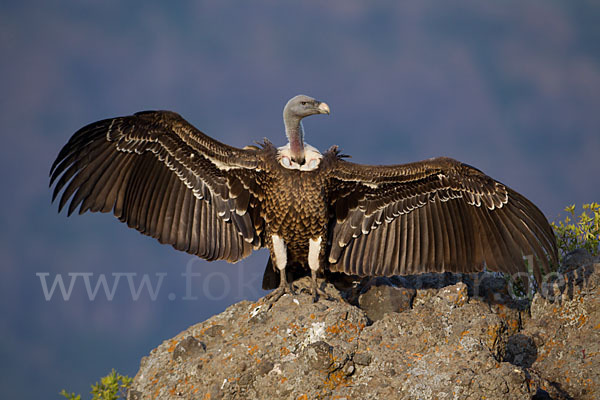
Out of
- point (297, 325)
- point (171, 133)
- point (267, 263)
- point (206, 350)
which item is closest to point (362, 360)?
point (297, 325)

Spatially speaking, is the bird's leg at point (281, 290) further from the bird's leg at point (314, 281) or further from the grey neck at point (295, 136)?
the grey neck at point (295, 136)

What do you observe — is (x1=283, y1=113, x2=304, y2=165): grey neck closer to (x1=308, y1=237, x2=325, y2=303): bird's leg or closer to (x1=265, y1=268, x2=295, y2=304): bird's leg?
(x1=308, y1=237, x2=325, y2=303): bird's leg

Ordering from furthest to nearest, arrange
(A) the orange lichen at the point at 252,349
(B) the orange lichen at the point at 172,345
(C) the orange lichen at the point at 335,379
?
(B) the orange lichen at the point at 172,345 → (A) the orange lichen at the point at 252,349 → (C) the orange lichen at the point at 335,379

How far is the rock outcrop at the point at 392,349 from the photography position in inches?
243

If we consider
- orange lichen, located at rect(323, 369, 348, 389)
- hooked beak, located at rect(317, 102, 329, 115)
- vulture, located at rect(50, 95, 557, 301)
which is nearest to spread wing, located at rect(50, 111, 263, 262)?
vulture, located at rect(50, 95, 557, 301)

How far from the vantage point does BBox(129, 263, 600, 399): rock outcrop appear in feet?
20.2

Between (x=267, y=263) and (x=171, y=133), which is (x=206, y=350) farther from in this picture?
(x=171, y=133)

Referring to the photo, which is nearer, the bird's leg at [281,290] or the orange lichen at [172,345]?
the orange lichen at [172,345]

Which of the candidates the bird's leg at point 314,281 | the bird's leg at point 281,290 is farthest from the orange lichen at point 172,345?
the bird's leg at point 314,281

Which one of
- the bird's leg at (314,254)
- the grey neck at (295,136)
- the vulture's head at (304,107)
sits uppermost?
the vulture's head at (304,107)

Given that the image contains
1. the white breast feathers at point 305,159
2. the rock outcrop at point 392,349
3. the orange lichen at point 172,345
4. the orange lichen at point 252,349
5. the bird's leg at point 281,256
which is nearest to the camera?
the rock outcrop at point 392,349

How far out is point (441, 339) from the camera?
6832 millimetres

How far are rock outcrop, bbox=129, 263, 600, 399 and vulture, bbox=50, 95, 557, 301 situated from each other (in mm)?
508

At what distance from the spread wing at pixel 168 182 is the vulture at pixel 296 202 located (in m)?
0.01
